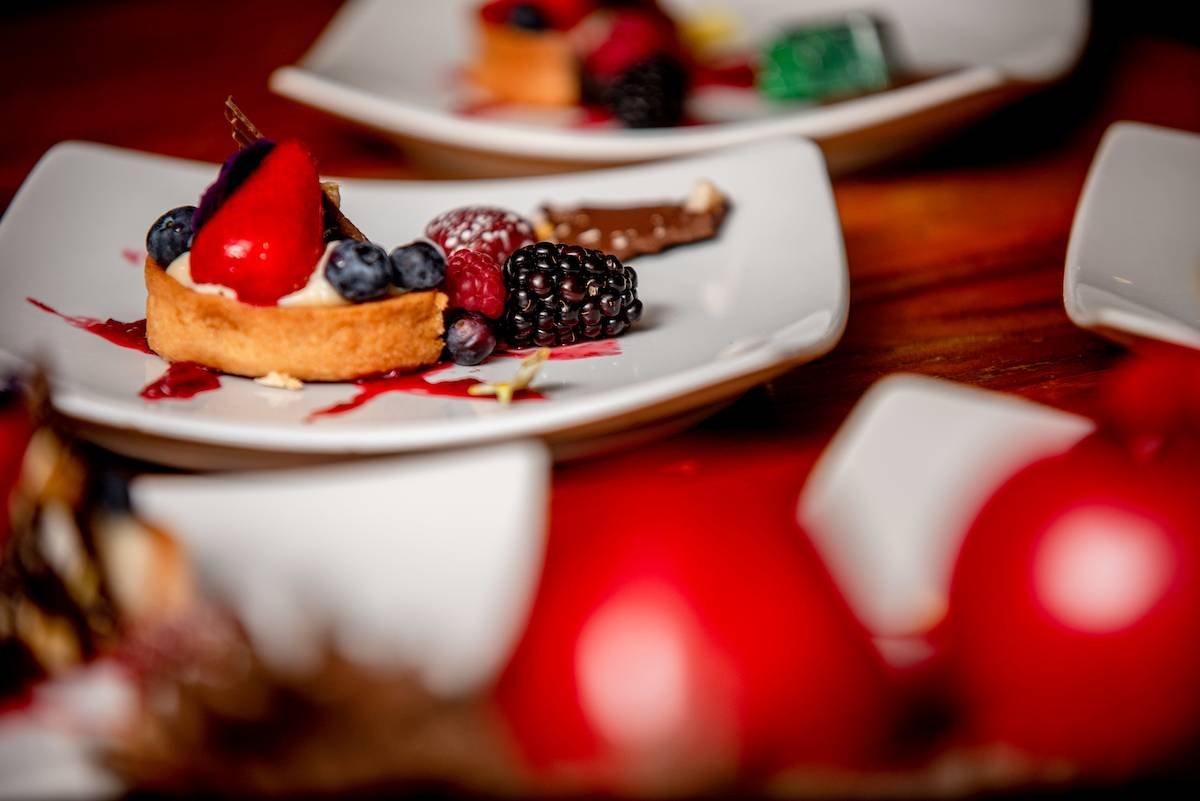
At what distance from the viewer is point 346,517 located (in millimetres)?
714

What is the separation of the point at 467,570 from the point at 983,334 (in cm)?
79

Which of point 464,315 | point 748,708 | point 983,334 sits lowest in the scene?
point 983,334

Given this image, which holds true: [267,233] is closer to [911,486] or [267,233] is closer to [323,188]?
[323,188]

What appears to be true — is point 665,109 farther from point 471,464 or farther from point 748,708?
point 748,708

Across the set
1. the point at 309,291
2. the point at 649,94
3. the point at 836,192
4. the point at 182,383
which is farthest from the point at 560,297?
the point at 649,94

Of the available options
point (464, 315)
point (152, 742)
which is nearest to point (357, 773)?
point (152, 742)

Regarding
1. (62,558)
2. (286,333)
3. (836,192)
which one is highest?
(62,558)

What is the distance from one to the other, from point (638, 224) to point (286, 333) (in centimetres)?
49

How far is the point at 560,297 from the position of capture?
4.06ft

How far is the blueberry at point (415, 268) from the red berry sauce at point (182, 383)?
20cm

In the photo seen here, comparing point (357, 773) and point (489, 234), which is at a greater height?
point (357, 773)

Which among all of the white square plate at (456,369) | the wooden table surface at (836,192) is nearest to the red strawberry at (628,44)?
the wooden table surface at (836,192)

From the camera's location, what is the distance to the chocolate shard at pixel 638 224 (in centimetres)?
144

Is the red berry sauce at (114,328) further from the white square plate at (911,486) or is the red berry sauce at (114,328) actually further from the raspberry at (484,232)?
the white square plate at (911,486)
